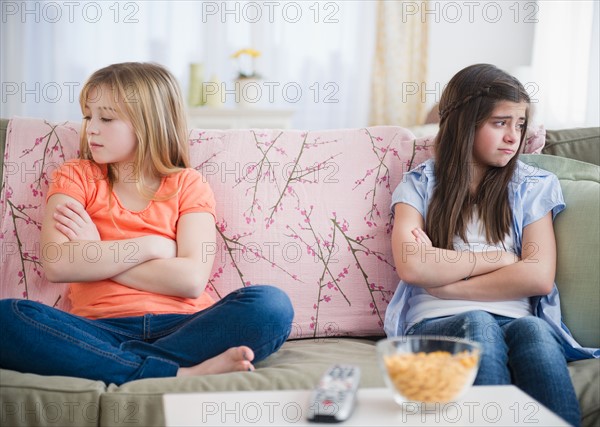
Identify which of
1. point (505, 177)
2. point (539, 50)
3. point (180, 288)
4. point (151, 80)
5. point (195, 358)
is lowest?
point (195, 358)

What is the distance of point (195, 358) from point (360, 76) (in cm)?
341

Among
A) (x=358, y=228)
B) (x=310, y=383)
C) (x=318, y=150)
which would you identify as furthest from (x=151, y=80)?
(x=310, y=383)

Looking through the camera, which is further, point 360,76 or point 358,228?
point 360,76

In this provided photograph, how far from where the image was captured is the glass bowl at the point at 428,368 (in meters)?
0.86

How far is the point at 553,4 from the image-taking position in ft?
13.2

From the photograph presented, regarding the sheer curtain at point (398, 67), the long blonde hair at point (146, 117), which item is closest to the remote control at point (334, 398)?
the long blonde hair at point (146, 117)

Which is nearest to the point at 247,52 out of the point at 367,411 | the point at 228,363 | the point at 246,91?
the point at 246,91

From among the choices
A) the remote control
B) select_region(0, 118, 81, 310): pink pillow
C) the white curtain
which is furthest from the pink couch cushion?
the white curtain

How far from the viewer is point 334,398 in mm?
878

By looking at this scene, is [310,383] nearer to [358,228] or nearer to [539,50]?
[358,228]

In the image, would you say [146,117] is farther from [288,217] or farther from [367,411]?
[367,411]

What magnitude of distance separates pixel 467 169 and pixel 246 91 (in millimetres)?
2702

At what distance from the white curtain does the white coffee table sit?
3.10m

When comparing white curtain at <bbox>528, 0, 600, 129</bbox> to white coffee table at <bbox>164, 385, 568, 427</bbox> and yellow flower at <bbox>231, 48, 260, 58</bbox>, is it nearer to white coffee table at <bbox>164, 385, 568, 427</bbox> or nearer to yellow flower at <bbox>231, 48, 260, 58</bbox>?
yellow flower at <bbox>231, 48, 260, 58</bbox>
